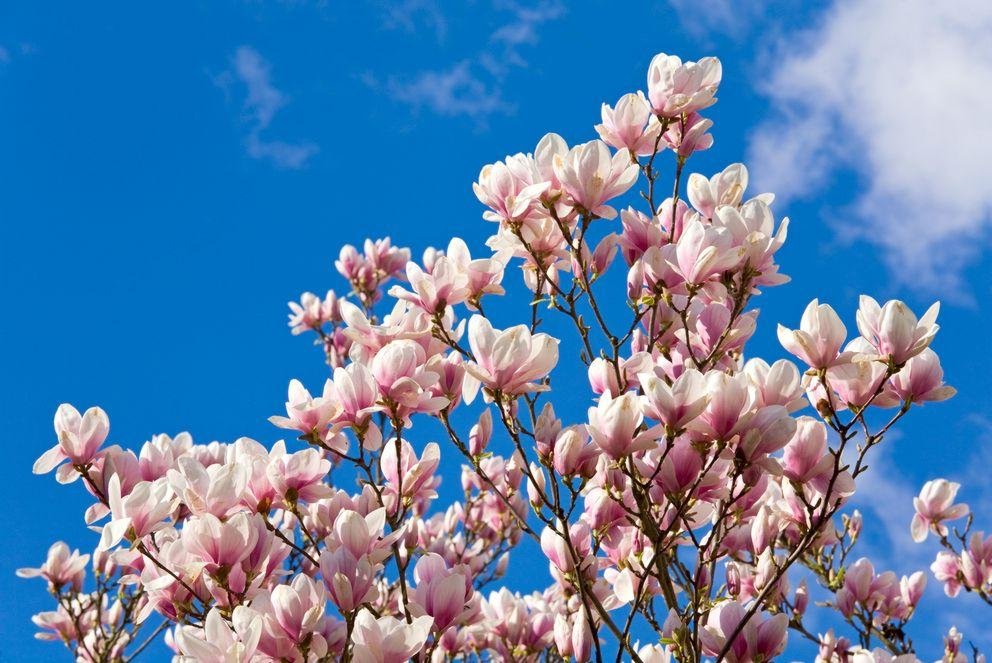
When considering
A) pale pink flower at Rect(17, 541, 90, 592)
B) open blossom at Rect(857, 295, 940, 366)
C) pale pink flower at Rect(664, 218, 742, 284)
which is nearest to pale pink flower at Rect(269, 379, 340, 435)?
pale pink flower at Rect(664, 218, 742, 284)

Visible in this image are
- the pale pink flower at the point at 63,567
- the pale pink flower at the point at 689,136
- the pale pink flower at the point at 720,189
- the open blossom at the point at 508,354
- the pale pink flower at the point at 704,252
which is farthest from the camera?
the pale pink flower at the point at 63,567

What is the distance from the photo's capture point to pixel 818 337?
2293mm

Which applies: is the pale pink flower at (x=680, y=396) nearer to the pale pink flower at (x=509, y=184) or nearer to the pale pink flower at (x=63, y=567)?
the pale pink flower at (x=509, y=184)

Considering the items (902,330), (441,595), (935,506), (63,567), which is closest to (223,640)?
(441,595)

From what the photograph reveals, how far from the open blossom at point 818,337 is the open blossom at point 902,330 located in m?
0.10

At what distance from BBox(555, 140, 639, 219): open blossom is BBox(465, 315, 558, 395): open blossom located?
52cm

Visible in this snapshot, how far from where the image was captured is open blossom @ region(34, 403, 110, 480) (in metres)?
2.80

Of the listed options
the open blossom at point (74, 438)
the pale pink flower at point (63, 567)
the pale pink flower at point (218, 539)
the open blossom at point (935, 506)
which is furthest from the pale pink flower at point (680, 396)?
the pale pink flower at point (63, 567)

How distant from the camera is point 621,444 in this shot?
221 cm

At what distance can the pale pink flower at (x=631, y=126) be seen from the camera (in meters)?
2.92

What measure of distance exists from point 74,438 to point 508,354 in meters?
1.49

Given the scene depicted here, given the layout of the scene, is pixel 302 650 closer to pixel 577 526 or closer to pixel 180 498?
pixel 180 498

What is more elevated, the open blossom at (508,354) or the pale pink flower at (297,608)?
the open blossom at (508,354)

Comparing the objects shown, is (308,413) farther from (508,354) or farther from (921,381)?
(921,381)
